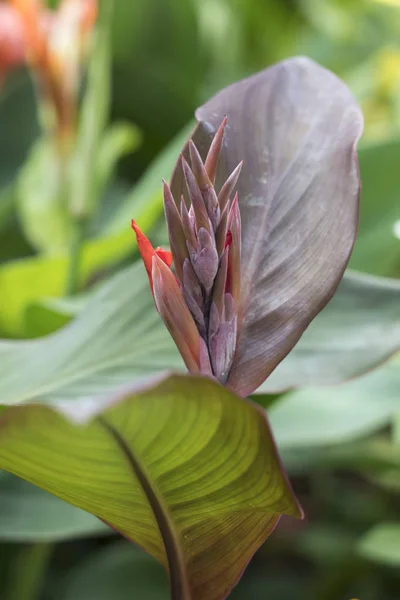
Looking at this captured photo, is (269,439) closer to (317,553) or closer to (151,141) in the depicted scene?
(317,553)

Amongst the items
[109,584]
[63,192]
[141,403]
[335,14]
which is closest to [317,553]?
[109,584]

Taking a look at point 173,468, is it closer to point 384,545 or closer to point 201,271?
point 201,271

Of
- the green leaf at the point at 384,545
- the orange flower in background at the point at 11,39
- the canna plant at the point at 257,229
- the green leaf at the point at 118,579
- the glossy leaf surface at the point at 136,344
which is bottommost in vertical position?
the green leaf at the point at 118,579

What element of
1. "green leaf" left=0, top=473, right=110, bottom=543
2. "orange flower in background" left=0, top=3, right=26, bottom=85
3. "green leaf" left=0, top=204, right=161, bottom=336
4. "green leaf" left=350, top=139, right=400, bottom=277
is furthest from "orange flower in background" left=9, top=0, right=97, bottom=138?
"green leaf" left=0, top=473, right=110, bottom=543

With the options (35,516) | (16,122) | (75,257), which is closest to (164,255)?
(35,516)

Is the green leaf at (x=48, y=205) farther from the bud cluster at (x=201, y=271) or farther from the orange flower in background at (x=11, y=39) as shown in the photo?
the bud cluster at (x=201, y=271)

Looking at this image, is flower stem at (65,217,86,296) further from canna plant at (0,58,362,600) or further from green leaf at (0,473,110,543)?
canna plant at (0,58,362,600)

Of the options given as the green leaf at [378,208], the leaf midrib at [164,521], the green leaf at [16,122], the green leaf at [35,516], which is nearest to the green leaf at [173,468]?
the leaf midrib at [164,521]
